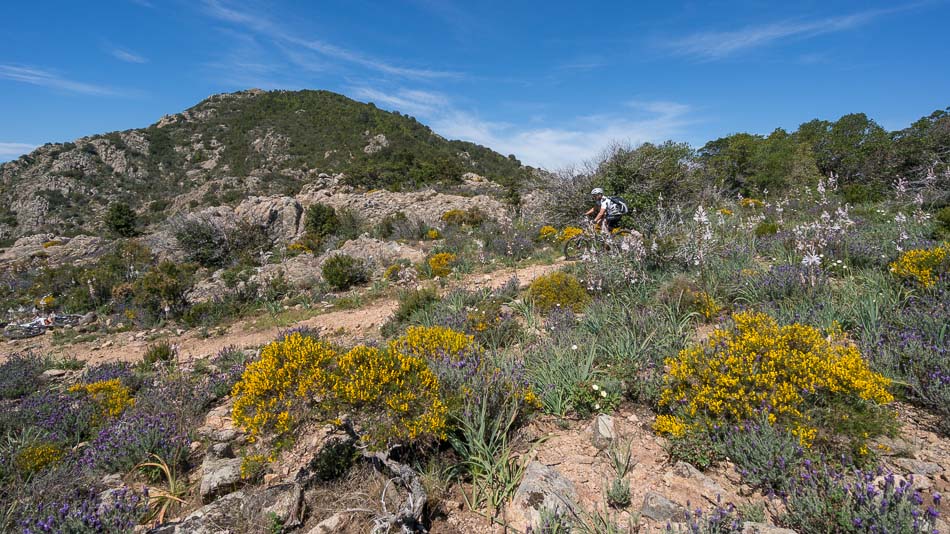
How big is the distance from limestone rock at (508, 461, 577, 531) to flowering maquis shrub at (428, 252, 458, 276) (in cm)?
721

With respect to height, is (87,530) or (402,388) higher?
(402,388)

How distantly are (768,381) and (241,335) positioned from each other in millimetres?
8216

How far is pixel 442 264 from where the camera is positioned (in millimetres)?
9922

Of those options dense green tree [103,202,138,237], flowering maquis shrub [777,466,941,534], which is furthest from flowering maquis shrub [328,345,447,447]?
dense green tree [103,202,138,237]

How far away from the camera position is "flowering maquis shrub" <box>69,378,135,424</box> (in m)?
4.31

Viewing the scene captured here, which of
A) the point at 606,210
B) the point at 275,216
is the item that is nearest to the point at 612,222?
the point at 606,210

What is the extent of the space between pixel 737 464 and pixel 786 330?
43.6 inches

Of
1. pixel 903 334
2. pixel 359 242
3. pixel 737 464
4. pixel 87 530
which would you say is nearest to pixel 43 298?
pixel 359 242

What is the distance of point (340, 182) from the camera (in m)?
29.6

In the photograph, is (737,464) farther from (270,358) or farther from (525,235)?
(525,235)

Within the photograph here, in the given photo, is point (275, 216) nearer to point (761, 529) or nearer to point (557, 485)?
point (557, 485)

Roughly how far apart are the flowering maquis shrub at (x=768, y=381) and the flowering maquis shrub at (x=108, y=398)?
5.46 meters

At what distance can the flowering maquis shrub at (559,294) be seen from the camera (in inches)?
228

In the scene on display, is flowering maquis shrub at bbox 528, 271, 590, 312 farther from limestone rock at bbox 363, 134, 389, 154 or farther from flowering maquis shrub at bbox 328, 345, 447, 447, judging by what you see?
limestone rock at bbox 363, 134, 389, 154
